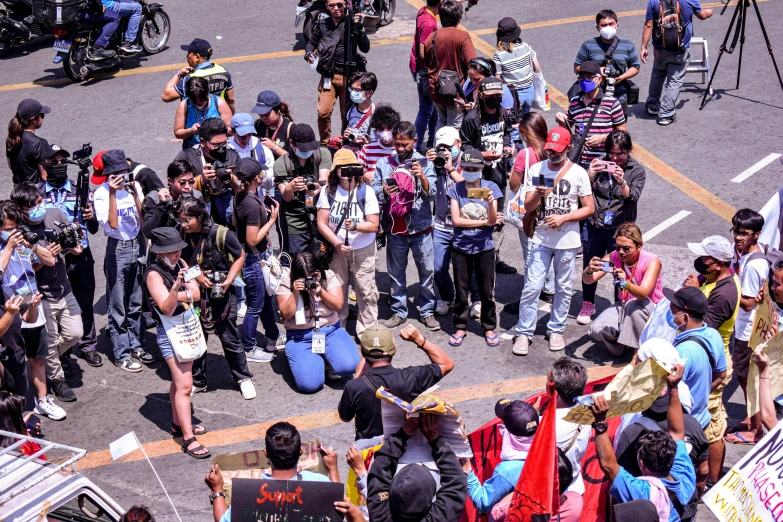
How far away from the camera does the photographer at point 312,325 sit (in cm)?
878

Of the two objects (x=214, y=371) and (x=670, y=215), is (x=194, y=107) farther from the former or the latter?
(x=670, y=215)

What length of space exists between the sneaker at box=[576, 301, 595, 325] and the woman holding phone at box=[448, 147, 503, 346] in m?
0.85

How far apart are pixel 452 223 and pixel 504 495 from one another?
3.95 m

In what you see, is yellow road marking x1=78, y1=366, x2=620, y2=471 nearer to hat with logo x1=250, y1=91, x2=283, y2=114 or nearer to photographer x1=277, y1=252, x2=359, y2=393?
photographer x1=277, y1=252, x2=359, y2=393

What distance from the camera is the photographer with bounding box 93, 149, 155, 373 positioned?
8.81m

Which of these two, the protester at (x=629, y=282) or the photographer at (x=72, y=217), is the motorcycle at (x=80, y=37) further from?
the protester at (x=629, y=282)

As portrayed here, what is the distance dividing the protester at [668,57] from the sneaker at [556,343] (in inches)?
217

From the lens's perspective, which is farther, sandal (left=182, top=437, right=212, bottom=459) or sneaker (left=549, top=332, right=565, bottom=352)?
sneaker (left=549, top=332, right=565, bottom=352)

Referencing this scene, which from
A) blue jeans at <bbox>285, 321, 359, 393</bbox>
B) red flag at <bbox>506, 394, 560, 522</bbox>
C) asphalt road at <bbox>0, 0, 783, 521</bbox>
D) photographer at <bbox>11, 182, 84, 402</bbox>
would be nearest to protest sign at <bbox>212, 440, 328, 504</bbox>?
asphalt road at <bbox>0, 0, 783, 521</bbox>

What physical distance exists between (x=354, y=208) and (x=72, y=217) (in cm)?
252

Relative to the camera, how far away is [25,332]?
8250mm

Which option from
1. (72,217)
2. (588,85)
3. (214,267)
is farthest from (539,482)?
(588,85)

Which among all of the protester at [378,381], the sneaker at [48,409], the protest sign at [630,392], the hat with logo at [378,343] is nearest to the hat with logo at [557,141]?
the protester at [378,381]

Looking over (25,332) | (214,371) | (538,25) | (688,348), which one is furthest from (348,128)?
(538,25)
